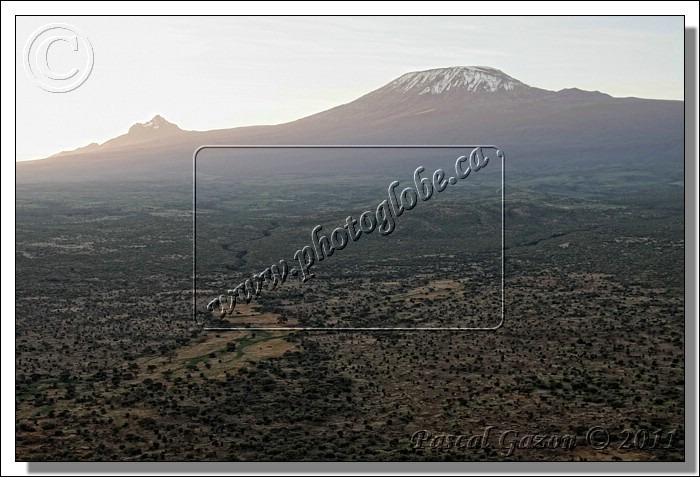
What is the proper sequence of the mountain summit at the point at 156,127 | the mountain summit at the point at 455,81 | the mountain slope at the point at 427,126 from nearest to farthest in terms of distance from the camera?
the mountain summit at the point at 156,127
the mountain summit at the point at 455,81
the mountain slope at the point at 427,126

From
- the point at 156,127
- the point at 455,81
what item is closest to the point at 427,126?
the point at 455,81

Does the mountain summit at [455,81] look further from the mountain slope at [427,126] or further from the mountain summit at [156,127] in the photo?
the mountain summit at [156,127]

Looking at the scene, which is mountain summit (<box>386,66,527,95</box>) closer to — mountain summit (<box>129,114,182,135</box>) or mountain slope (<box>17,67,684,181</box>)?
mountain slope (<box>17,67,684,181</box>)

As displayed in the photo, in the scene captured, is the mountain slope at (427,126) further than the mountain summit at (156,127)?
Yes

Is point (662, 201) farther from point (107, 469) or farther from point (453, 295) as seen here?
point (107, 469)

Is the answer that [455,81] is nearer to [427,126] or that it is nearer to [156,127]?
[427,126]

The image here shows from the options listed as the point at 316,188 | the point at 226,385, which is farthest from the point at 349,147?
the point at 226,385

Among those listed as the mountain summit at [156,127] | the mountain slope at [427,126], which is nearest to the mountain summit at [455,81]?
the mountain slope at [427,126]

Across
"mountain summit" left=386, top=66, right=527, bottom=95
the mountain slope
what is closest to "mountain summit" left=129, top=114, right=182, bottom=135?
the mountain slope
